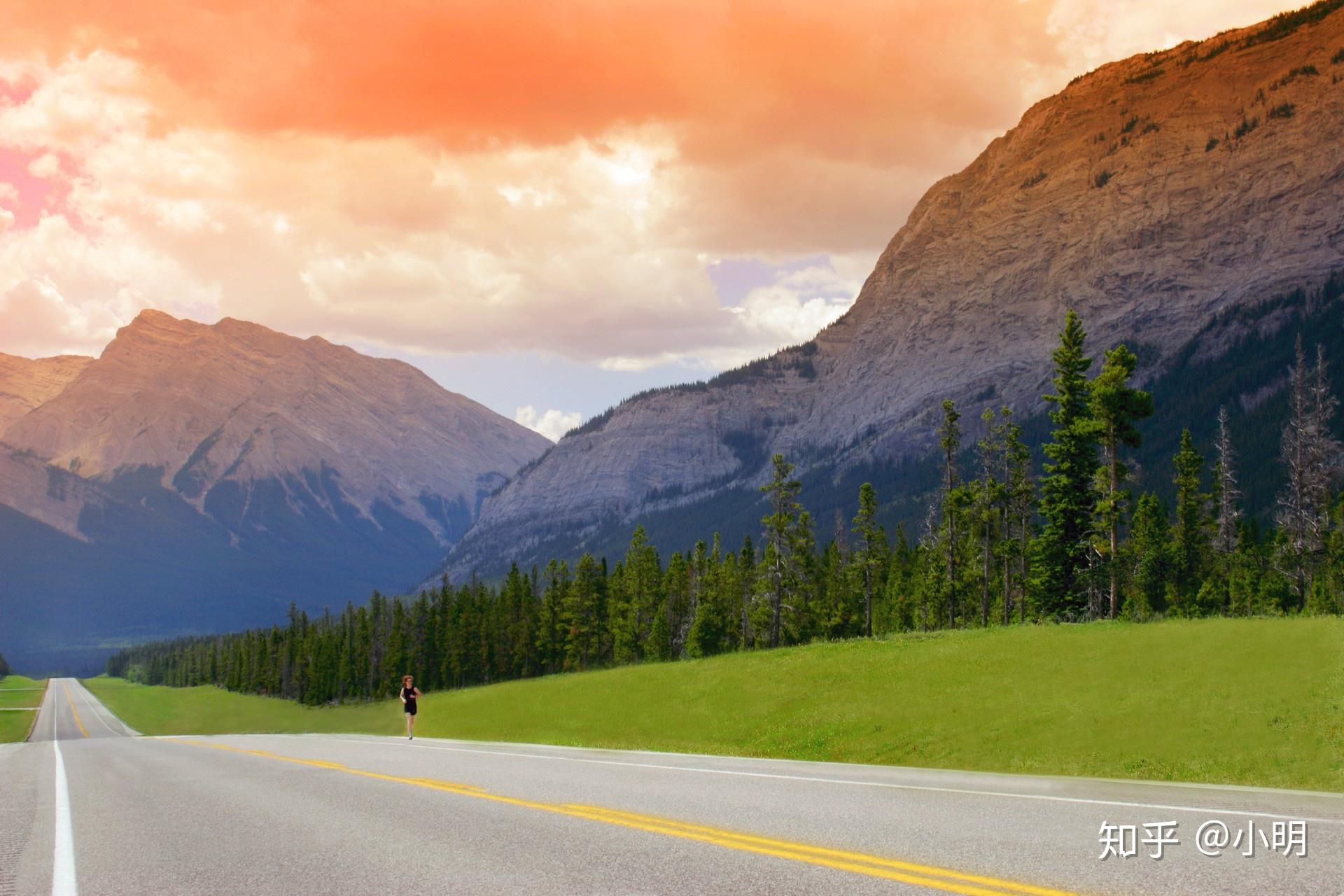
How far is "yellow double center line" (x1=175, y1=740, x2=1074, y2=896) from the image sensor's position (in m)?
7.69

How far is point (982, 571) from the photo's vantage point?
3113 inches

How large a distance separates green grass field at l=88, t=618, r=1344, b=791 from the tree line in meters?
12.6

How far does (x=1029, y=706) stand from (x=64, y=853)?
2709 centimetres

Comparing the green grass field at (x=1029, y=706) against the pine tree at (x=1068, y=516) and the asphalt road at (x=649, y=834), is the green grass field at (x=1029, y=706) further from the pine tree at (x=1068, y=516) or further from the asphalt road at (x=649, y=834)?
the asphalt road at (x=649, y=834)

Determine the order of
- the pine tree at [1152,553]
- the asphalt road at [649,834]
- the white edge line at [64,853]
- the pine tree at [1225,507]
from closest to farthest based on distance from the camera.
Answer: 1. the asphalt road at [649,834]
2. the white edge line at [64,853]
3. the pine tree at [1225,507]
4. the pine tree at [1152,553]

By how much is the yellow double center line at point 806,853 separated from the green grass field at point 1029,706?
1470 centimetres

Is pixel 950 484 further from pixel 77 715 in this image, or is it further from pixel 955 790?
pixel 77 715

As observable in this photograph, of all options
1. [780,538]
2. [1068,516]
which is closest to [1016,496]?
[1068,516]

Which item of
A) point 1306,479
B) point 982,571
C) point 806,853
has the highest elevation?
point 1306,479

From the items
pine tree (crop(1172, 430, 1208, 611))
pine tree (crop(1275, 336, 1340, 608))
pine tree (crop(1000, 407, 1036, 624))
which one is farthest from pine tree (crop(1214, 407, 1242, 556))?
pine tree (crop(1000, 407, 1036, 624))

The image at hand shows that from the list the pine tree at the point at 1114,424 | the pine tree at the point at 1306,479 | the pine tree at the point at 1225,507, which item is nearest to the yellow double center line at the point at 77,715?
the pine tree at the point at 1114,424

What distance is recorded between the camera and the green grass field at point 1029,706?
906 inches

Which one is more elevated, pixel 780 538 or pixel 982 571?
pixel 780 538

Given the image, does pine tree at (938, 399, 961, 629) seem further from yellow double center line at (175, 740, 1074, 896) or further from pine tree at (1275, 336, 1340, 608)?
yellow double center line at (175, 740, 1074, 896)
